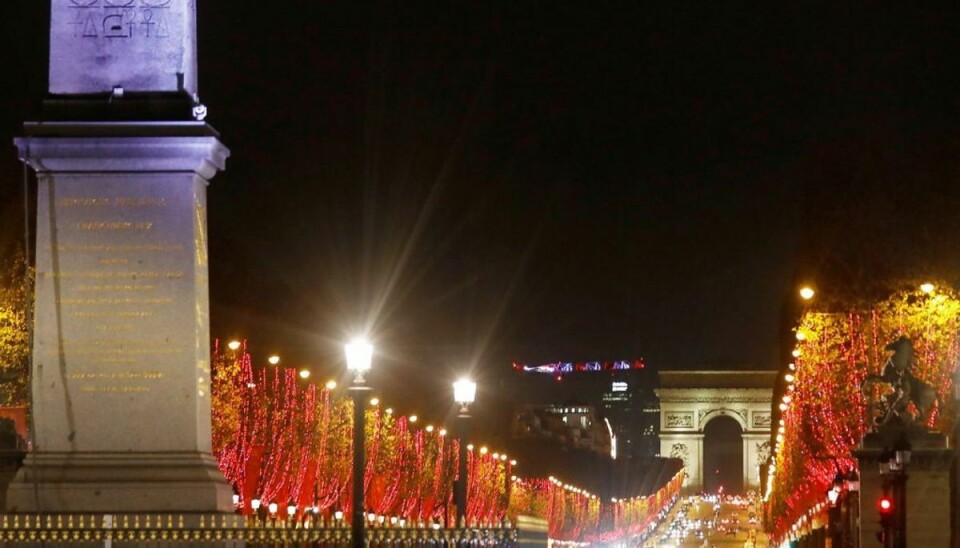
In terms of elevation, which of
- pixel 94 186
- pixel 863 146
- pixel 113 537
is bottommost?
pixel 113 537

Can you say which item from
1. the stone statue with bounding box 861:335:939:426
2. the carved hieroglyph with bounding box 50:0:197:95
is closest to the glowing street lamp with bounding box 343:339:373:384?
the carved hieroglyph with bounding box 50:0:197:95

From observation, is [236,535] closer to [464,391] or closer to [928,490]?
[464,391]

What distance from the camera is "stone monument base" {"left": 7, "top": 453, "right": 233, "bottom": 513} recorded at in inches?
1168

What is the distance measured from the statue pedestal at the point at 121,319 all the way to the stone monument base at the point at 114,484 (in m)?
0.02

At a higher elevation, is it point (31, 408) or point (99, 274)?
point (99, 274)

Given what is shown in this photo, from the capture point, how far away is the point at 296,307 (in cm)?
12638

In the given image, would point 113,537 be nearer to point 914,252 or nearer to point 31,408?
point 31,408

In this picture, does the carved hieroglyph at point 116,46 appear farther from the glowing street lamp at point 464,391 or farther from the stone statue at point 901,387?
the stone statue at point 901,387

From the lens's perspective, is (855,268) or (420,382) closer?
(855,268)

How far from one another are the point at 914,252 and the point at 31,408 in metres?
37.6

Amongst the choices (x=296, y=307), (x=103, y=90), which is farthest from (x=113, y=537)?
(x=296, y=307)

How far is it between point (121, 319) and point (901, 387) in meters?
23.2

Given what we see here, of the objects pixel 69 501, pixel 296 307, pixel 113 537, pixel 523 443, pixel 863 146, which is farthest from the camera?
pixel 523 443

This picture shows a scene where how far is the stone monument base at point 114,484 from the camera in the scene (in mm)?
29656
